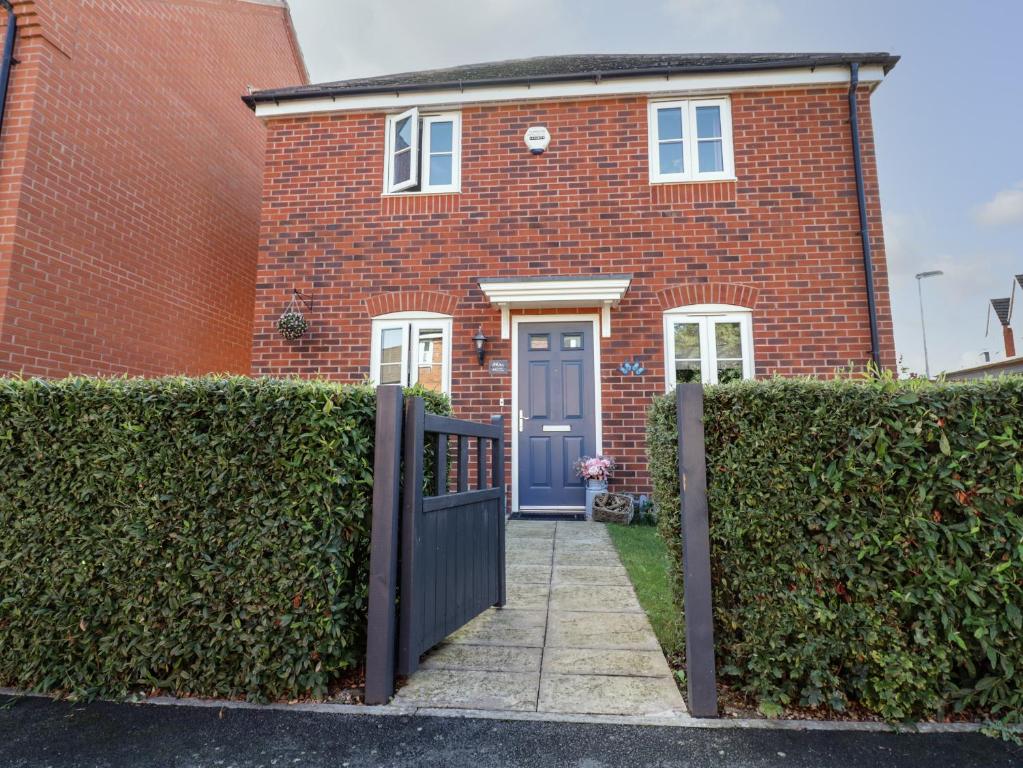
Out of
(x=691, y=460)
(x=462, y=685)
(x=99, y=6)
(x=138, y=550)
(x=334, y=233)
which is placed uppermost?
(x=99, y=6)

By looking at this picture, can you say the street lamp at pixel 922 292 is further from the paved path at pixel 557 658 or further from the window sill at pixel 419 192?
the paved path at pixel 557 658

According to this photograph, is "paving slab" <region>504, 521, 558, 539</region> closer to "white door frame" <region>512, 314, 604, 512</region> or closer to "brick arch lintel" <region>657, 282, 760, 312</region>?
"white door frame" <region>512, 314, 604, 512</region>

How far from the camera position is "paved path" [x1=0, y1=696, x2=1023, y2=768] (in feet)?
6.14

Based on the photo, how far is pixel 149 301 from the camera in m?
7.36

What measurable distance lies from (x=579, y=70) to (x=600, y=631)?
7312mm

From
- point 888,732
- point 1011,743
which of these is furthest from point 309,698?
point 1011,743

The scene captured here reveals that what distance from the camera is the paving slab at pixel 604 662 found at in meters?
2.58

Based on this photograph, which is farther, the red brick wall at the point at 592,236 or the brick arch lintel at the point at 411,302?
the brick arch lintel at the point at 411,302

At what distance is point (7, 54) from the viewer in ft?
19.0

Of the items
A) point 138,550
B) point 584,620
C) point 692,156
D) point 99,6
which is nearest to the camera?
point 138,550

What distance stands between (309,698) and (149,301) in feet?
22.8

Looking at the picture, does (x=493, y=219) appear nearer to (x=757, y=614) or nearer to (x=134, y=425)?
(x=134, y=425)

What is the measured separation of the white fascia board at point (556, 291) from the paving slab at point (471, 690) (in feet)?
15.4

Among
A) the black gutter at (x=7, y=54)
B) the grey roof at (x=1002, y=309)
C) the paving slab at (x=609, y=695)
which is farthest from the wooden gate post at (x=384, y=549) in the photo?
the grey roof at (x=1002, y=309)
